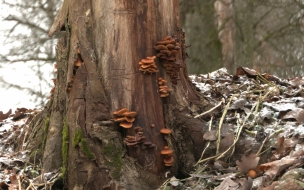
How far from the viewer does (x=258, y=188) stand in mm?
2299

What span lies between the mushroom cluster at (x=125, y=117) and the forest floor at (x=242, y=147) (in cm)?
52

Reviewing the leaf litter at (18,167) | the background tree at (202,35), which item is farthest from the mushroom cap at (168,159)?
the background tree at (202,35)

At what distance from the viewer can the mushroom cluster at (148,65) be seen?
9.58 feet

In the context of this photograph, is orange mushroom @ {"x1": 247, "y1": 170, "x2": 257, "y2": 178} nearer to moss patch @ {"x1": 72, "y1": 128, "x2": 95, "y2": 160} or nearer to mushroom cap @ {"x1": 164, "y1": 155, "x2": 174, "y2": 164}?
mushroom cap @ {"x1": 164, "y1": 155, "x2": 174, "y2": 164}

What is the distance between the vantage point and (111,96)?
2.98m

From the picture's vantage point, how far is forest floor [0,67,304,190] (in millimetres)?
2416

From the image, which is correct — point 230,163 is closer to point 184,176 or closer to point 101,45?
point 184,176

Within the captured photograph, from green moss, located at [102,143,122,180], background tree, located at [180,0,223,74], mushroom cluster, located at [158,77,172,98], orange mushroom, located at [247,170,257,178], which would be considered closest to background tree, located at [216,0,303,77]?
background tree, located at [180,0,223,74]

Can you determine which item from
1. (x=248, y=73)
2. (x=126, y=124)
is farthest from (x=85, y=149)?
(x=248, y=73)

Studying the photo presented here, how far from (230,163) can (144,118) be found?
30.4 inches

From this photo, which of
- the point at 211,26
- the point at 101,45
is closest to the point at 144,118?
the point at 101,45

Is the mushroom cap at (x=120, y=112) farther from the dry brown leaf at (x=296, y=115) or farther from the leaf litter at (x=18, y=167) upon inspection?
the dry brown leaf at (x=296, y=115)

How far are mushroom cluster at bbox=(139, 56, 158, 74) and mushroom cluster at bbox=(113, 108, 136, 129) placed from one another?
0.33m

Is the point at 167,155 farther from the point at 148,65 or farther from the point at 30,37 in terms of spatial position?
the point at 30,37
